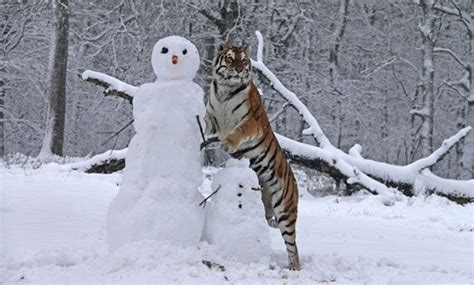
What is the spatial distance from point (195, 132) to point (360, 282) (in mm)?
1952

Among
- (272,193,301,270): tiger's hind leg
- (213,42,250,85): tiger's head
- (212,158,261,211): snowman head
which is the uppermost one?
(213,42,250,85): tiger's head

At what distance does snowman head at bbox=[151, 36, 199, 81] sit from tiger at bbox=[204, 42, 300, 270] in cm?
29

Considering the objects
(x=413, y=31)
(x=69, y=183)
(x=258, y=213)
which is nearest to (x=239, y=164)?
(x=258, y=213)

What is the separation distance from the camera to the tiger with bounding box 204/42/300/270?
5.39m

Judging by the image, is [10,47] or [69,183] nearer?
[69,183]

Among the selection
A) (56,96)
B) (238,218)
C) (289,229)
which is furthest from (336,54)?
(238,218)

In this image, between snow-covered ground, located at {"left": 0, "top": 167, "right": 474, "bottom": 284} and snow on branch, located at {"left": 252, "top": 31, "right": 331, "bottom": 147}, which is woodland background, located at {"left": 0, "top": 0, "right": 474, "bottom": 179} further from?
snow-covered ground, located at {"left": 0, "top": 167, "right": 474, "bottom": 284}

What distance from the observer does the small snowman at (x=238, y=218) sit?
5.15 m

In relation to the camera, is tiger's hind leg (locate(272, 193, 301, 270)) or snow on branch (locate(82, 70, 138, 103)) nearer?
tiger's hind leg (locate(272, 193, 301, 270))

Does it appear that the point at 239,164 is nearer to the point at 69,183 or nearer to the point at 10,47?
the point at 69,183

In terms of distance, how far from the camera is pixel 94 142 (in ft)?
86.2

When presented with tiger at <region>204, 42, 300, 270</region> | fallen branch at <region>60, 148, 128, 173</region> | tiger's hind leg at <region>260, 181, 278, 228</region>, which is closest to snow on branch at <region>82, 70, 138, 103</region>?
fallen branch at <region>60, 148, 128, 173</region>

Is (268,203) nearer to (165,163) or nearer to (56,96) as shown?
(165,163)

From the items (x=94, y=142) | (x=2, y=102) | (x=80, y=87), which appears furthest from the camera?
A: (x=94, y=142)
